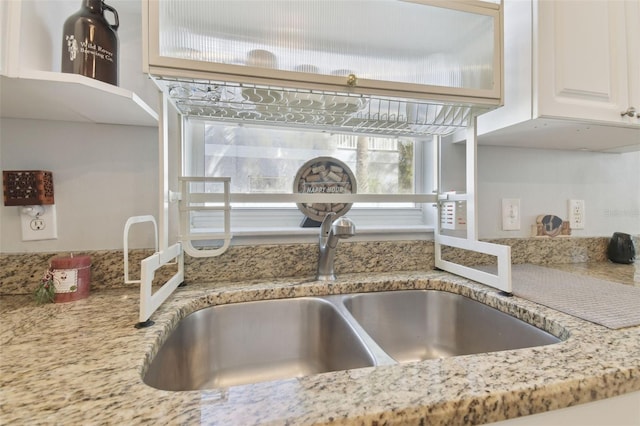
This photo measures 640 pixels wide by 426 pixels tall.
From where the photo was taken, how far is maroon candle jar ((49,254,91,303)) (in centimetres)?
76

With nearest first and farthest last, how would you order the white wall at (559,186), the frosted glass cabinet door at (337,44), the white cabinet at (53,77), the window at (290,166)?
the white cabinet at (53,77) < the frosted glass cabinet door at (337,44) < the window at (290,166) < the white wall at (559,186)

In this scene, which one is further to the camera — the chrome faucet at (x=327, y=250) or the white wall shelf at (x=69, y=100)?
the chrome faucet at (x=327, y=250)

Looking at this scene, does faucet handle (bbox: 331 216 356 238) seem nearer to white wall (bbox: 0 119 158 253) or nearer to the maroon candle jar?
white wall (bbox: 0 119 158 253)

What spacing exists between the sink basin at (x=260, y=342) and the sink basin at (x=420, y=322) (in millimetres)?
132

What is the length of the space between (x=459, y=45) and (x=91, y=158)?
1218 mm

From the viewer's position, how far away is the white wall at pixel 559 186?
1.26 meters

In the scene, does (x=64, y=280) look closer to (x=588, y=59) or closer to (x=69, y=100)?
(x=69, y=100)

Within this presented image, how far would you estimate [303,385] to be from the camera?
0.42m

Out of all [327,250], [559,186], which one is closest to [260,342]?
[327,250]

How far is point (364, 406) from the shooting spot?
1.21ft

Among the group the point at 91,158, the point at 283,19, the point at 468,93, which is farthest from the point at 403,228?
the point at 91,158

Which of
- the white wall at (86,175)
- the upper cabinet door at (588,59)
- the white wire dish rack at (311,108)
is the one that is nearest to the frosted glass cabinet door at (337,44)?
the white wire dish rack at (311,108)

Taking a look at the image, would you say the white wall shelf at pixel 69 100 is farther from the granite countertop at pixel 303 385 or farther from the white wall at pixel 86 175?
the granite countertop at pixel 303 385

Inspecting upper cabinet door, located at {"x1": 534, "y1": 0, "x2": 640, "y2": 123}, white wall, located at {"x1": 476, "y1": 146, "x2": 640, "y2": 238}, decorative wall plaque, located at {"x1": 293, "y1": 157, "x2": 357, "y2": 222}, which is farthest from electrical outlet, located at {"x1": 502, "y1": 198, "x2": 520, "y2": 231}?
decorative wall plaque, located at {"x1": 293, "y1": 157, "x2": 357, "y2": 222}
